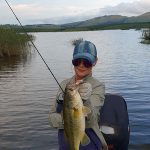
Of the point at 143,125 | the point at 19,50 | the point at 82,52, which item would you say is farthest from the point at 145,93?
the point at 19,50

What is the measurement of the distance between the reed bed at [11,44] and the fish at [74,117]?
1326 inches

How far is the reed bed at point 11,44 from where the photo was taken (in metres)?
38.1

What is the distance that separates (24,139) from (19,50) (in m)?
28.3

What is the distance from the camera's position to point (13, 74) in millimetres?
30688

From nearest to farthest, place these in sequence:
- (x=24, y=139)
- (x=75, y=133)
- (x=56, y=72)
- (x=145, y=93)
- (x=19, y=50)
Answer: (x=75, y=133)
(x=24, y=139)
(x=145, y=93)
(x=56, y=72)
(x=19, y=50)

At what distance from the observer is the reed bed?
38138 mm

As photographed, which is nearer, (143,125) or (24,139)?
(24,139)

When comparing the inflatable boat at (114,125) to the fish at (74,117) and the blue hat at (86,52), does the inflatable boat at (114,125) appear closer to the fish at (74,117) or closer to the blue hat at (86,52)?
the blue hat at (86,52)

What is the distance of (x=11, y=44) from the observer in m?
38.9

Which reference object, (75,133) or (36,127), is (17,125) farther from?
(75,133)

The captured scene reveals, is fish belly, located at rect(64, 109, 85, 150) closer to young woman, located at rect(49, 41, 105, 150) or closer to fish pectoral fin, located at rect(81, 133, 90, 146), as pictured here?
fish pectoral fin, located at rect(81, 133, 90, 146)

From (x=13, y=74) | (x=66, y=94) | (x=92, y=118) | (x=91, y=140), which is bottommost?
(x=13, y=74)

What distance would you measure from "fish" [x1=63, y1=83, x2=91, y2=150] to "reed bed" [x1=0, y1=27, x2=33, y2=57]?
33.7 meters

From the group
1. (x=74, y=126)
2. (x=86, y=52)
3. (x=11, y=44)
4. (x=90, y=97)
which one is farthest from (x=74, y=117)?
(x=11, y=44)
